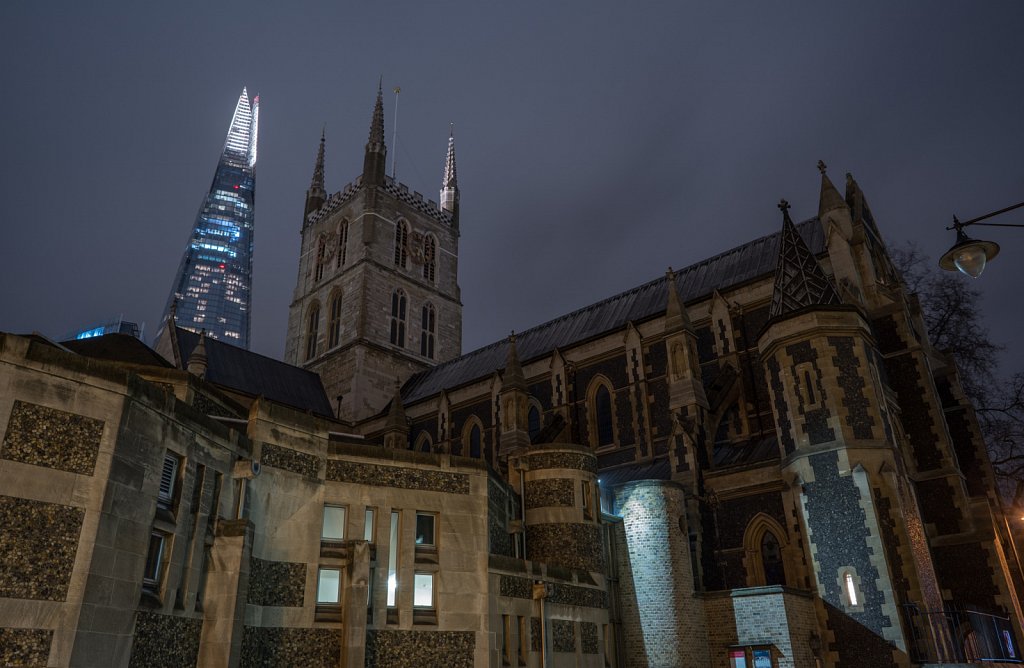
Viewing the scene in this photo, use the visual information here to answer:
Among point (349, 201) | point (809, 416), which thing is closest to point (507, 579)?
point (809, 416)

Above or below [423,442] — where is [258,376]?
above

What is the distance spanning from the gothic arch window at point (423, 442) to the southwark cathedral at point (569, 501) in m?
0.13

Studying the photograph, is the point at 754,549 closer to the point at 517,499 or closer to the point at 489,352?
the point at 517,499

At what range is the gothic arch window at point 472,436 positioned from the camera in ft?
116

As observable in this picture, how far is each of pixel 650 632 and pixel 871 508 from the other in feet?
23.2

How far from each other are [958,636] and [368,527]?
15.1m

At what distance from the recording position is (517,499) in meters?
21.2

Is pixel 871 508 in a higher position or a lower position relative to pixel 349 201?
lower

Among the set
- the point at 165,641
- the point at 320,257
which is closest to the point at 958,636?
the point at 165,641

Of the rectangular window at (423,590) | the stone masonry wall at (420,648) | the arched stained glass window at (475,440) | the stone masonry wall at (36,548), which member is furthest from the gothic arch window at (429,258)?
the stone masonry wall at (36,548)

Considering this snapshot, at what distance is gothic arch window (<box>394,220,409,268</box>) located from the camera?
50.8m

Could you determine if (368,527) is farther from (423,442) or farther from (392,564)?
(423,442)

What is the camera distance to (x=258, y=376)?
41.0 metres

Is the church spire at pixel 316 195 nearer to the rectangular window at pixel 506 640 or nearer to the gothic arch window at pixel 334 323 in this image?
the gothic arch window at pixel 334 323
